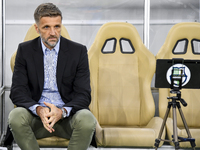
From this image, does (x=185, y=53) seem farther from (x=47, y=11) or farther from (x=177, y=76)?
(x=47, y=11)

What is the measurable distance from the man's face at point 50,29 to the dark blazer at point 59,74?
0.37 feet

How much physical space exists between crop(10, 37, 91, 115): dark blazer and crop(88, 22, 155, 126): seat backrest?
1.78 ft

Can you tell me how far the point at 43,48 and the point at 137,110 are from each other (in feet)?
3.47

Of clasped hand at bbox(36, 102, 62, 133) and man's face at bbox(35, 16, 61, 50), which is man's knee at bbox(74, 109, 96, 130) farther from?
man's face at bbox(35, 16, 61, 50)

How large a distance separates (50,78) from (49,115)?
1.10 feet

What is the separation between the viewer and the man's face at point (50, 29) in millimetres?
1886

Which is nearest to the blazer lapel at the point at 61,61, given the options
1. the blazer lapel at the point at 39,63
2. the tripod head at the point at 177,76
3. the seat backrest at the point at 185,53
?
the blazer lapel at the point at 39,63

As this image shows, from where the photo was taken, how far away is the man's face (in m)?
1.89

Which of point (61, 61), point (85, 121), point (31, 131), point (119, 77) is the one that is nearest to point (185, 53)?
point (119, 77)

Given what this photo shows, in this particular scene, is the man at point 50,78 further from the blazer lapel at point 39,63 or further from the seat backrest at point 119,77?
the seat backrest at point 119,77

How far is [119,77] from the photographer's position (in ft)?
8.63

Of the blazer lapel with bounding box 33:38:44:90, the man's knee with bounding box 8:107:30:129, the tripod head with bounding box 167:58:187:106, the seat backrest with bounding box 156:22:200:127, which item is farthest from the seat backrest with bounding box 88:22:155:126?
the man's knee with bounding box 8:107:30:129

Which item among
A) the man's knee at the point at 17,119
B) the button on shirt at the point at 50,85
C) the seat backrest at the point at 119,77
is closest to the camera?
the man's knee at the point at 17,119

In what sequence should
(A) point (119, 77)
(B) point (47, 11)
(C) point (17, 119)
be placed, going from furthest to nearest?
(A) point (119, 77)
(B) point (47, 11)
(C) point (17, 119)
